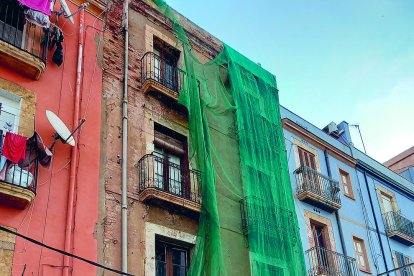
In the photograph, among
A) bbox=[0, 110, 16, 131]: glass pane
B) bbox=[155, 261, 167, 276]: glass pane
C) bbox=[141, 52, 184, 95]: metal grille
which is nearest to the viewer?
bbox=[0, 110, 16, 131]: glass pane

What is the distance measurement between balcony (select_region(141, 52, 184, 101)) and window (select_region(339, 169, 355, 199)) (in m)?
8.66

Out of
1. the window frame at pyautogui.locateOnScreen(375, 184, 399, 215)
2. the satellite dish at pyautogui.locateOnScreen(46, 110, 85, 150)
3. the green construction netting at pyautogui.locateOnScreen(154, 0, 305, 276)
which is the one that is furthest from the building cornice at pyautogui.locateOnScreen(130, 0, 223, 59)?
the window frame at pyautogui.locateOnScreen(375, 184, 399, 215)

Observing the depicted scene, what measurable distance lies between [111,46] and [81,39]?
1.07 meters

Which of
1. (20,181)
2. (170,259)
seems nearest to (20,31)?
(20,181)

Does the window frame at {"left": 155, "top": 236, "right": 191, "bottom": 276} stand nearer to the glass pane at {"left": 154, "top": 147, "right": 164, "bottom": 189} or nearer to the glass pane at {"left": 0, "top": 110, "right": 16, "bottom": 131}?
the glass pane at {"left": 154, "top": 147, "right": 164, "bottom": 189}

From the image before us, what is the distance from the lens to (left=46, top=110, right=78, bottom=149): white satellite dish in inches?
401

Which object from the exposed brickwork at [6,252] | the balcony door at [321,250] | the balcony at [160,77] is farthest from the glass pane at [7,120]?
the balcony door at [321,250]

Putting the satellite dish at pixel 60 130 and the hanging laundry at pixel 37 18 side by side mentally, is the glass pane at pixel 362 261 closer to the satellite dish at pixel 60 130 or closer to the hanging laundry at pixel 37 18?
the satellite dish at pixel 60 130

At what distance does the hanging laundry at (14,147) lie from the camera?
9.49 m

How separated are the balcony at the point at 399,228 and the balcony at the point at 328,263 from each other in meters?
3.95

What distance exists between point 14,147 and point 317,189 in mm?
10886

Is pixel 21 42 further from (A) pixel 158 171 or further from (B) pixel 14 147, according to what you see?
(A) pixel 158 171

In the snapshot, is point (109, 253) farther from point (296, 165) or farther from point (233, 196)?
point (296, 165)

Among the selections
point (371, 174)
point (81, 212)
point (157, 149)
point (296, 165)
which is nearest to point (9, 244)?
point (81, 212)
